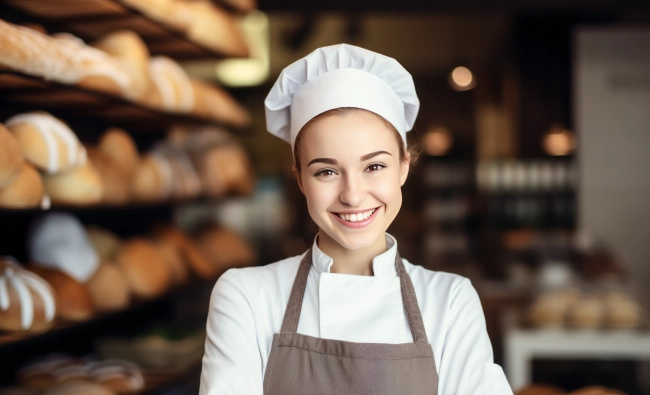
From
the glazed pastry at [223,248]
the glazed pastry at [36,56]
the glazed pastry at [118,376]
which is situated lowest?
the glazed pastry at [118,376]

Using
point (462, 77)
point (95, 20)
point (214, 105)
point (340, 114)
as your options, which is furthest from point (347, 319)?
point (462, 77)

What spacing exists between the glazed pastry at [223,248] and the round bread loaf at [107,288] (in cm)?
95

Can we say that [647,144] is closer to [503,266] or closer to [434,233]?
[503,266]

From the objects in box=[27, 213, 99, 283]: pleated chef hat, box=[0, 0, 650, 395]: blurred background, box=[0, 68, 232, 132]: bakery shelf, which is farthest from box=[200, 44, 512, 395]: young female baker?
box=[27, 213, 99, 283]: pleated chef hat

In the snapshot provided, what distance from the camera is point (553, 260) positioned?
183 inches

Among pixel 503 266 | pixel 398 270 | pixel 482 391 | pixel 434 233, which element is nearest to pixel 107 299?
pixel 398 270

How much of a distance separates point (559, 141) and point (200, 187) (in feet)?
13.6

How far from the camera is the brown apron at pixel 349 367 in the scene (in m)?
1.34

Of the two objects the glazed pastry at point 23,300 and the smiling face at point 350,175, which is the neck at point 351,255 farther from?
the glazed pastry at point 23,300

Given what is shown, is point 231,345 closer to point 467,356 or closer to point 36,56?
point 467,356

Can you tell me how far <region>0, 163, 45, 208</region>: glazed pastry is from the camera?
1.88 metres

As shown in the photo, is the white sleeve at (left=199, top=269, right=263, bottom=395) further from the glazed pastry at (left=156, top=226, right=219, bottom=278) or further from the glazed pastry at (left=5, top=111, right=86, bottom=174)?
the glazed pastry at (left=156, top=226, right=219, bottom=278)

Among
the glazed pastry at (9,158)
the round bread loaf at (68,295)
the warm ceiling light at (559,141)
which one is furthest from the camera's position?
the warm ceiling light at (559,141)

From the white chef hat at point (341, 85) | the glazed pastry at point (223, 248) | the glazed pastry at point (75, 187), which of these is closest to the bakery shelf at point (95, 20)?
the glazed pastry at point (75, 187)
